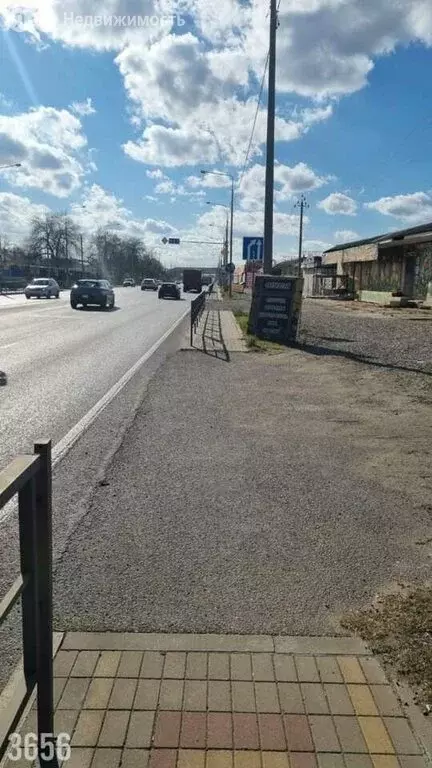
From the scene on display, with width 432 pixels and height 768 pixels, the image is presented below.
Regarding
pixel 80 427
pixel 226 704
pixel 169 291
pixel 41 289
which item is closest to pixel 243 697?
pixel 226 704

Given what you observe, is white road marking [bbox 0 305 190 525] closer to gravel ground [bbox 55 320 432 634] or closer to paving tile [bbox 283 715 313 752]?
gravel ground [bbox 55 320 432 634]

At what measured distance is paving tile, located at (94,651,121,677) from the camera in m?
2.76

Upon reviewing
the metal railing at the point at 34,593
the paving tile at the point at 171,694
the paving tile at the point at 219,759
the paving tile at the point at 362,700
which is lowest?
the paving tile at the point at 219,759

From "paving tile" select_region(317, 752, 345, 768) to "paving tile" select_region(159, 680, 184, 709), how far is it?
1.98 feet

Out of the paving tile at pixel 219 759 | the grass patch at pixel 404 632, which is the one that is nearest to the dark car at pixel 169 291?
the grass patch at pixel 404 632

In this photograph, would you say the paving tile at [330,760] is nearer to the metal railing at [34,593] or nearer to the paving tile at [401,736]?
the paving tile at [401,736]

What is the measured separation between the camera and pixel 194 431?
716 cm

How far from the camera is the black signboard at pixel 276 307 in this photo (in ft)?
52.2

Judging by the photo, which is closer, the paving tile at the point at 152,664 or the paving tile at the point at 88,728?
the paving tile at the point at 88,728

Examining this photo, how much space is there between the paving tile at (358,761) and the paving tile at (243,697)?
419 mm

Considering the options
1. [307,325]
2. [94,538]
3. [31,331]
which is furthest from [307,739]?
[307,325]

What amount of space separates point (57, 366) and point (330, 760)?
10.5 meters

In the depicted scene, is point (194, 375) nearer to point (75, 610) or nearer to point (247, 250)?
point (75, 610)

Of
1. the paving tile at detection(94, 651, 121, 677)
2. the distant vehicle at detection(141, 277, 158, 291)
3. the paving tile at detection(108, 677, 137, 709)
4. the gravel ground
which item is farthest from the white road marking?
the distant vehicle at detection(141, 277, 158, 291)
